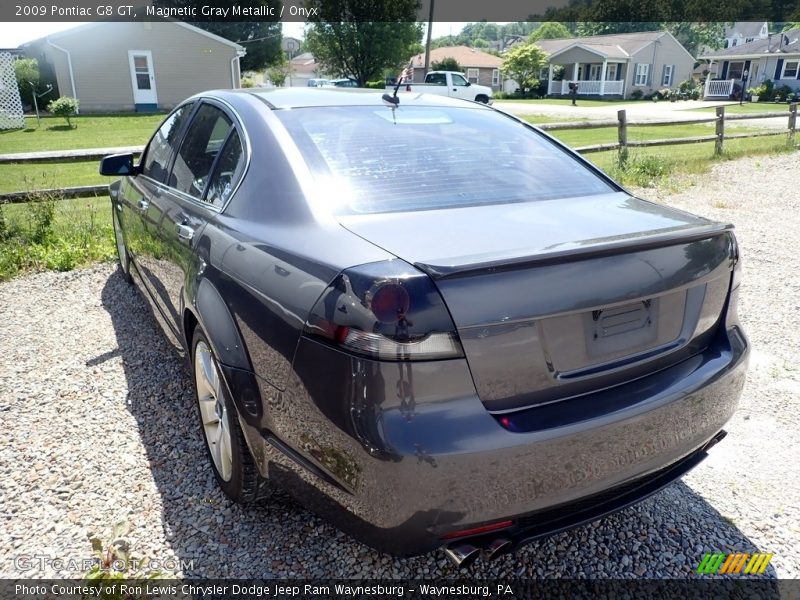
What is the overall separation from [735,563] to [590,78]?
54923 millimetres

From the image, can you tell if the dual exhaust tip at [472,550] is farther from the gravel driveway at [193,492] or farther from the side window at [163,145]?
the side window at [163,145]

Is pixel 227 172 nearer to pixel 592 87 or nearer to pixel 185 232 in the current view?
pixel 185 232

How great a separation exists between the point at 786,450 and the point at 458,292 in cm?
232

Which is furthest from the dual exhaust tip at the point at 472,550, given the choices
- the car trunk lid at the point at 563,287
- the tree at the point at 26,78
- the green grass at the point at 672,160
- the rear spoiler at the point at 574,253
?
the tree at the point at 26,78

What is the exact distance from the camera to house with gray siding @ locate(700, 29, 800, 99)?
46531mm

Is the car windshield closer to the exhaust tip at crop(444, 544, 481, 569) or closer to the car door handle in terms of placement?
the car door handle

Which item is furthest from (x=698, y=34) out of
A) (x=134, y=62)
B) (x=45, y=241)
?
(x=45, y=241)

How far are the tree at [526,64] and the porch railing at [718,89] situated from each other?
1280 cm

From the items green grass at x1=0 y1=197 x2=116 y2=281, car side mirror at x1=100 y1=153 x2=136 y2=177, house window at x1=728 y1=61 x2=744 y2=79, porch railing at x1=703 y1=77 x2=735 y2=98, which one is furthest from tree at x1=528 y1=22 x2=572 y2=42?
car side mirror at x1=100 y1=153 x2=136 y2=177

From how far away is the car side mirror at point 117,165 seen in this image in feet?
13.5

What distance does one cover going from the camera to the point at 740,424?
10.8 feet

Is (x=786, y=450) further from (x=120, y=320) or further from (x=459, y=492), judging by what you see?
(x=120, y=320)

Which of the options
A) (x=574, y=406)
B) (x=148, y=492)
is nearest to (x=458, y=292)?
(x=574, y=406)

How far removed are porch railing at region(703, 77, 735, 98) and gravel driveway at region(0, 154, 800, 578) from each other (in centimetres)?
4992
